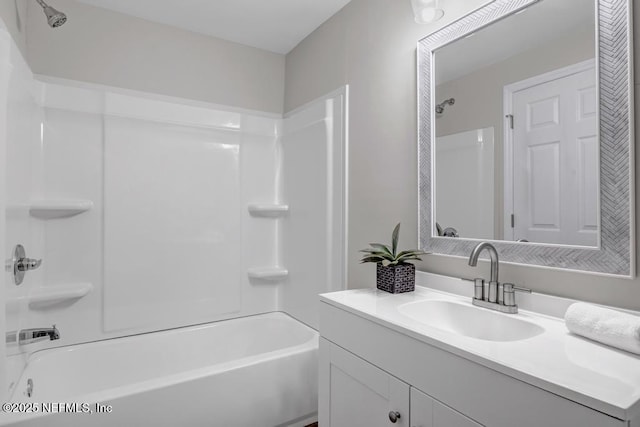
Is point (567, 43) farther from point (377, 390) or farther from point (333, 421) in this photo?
point (333, 421)

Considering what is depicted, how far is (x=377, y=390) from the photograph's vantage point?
1.15m

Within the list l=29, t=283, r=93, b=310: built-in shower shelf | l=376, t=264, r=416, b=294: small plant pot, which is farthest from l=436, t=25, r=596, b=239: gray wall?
l=29, t=283, r=93, b=310: built-in shower shelf

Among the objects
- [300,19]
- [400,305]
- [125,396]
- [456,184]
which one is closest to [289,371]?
[125,396]

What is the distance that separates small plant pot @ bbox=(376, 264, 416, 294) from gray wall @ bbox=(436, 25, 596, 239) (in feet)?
1.22

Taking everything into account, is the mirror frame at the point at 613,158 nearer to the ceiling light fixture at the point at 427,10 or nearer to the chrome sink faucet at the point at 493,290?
the chrome sink faucet at the point at 493,290

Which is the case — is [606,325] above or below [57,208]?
below

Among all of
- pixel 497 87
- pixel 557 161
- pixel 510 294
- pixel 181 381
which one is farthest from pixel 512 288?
pixel 181 381

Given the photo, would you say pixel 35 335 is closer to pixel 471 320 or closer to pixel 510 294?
pixel 471 320

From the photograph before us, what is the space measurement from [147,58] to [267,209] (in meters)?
1.27

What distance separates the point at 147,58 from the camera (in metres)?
2.29

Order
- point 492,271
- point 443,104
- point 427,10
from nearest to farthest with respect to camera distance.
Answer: point 492,271 < point 427,10 < point 443,104

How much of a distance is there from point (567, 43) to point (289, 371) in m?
1.83

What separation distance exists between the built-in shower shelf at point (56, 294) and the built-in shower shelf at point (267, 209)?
3.66 ft

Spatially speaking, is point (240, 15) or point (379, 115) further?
point (240, 15)
